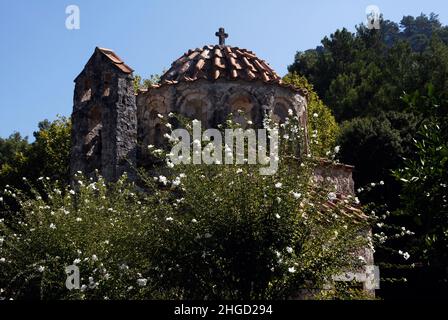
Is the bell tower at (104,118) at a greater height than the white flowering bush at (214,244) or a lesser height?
greater

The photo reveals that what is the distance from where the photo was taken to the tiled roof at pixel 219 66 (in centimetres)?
1478

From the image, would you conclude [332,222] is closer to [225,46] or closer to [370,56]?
[225,46]

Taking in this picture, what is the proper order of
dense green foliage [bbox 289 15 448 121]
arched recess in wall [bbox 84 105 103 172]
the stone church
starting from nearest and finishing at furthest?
the stone church
arched recess in wall [bbox 84 105 103 172]
dense green foliage [bbox 289 15 448 121]

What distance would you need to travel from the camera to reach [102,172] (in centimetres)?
1339

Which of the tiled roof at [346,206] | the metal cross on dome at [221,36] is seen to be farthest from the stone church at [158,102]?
the metal cross on dome at [221,36]

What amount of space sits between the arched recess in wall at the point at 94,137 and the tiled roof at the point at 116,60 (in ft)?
3.07

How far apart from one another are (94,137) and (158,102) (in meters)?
1.54

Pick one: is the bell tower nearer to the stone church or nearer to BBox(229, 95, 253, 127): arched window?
the stone church

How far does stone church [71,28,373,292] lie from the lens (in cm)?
1351

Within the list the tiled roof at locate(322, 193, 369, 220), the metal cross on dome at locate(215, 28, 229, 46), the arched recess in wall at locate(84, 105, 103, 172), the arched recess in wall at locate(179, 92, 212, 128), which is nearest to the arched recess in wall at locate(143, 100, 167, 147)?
the arched recess in wall at locate(179, 92, 212, 128)

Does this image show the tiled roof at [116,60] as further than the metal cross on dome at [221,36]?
No

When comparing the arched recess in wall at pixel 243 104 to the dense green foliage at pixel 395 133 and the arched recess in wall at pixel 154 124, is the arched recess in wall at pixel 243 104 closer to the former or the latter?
the arched recess in wall at pixel 154 124

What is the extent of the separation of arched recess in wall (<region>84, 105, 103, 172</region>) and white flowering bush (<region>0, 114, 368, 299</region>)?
172 inches
